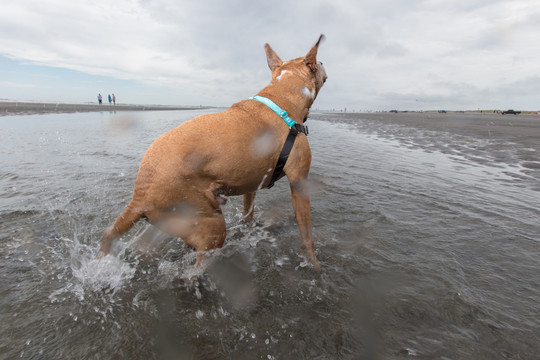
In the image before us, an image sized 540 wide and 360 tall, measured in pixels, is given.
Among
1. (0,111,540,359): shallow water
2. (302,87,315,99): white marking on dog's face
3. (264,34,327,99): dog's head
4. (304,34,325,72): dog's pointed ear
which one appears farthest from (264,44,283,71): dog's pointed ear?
(0,111,540,359): shallow water

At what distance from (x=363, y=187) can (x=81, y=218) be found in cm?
585

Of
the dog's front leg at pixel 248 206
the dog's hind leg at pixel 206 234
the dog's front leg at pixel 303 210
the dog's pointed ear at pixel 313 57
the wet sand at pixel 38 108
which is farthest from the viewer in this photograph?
the wet sand at pixel 38 108

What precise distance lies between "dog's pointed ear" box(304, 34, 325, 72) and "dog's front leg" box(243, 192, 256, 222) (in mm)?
2046

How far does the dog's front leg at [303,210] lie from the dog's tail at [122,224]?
5.43 feet

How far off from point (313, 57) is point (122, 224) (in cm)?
304

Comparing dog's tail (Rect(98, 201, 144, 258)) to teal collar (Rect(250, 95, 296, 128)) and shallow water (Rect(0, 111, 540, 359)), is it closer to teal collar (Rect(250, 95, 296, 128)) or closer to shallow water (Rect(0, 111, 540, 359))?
shallow water (Rect(0, 111, 540, 359))

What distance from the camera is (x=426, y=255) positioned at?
131 inches

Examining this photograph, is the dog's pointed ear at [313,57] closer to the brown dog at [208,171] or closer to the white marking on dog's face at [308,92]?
the white marking on dog's face at [308,92]

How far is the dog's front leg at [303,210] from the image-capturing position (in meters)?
2.96

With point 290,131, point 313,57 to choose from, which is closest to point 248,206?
point 290,131

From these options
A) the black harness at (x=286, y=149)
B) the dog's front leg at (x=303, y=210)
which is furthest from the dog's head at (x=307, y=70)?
the dog's front leg at (x=303, y=210)

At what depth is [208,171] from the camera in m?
2.38

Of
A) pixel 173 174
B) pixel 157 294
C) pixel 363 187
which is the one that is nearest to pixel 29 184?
pixel 157 294

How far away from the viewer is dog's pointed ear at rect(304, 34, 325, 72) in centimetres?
317
